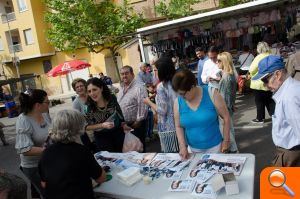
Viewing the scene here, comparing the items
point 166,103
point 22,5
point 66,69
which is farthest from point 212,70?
point 22,5

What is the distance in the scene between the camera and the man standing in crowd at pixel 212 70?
677cm

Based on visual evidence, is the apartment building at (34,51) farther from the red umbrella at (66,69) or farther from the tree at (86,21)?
the red umbrella at (66,69)

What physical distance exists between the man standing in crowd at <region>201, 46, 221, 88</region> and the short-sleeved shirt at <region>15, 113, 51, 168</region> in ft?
12.8

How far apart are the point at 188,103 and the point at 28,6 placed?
99.2ft

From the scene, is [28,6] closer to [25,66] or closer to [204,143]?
[25,66]

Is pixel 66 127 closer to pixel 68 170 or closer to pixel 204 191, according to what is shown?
pixel 68 170

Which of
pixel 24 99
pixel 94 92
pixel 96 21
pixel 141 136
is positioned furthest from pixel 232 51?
pixel 96 21

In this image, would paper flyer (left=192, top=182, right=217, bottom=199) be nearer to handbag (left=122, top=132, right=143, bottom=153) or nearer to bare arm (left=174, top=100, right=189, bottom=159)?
bare arm (left=174, top=100, right=189, bottom=159)

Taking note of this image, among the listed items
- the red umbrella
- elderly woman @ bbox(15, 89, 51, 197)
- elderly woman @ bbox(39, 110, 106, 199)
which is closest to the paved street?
elderly woman @ bbox(39, 110, 106, 199)

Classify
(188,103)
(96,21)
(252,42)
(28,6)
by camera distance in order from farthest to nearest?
1. (28,6)
2. (96,21)
3. (252,42)
4. (188,103)

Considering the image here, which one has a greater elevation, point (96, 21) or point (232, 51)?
point (96, 21)

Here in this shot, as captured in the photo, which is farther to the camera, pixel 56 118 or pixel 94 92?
pixel 94 92

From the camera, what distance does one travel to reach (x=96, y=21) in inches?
872

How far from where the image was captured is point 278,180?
1976mm
